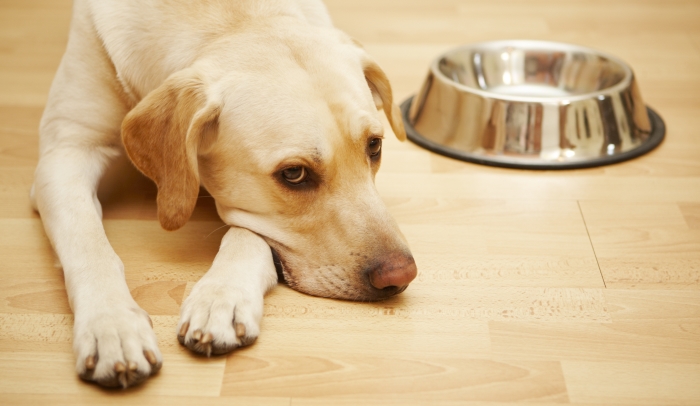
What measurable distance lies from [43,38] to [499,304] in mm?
2988

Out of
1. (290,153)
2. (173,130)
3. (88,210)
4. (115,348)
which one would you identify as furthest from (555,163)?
(115,348)

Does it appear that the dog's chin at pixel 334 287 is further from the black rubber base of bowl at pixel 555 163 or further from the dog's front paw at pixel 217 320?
the black rubber base of bowl at pixel 555 163

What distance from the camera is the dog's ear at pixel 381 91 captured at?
2059mm

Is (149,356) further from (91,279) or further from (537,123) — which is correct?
(537,123)

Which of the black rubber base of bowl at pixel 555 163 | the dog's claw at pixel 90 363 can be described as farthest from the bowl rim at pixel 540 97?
the dog's claw at pixel 90 363

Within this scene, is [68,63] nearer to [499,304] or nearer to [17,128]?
[17,128]

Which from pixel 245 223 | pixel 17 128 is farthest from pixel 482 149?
pixel 17 128

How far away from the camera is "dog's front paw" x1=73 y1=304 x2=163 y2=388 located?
4.76ft

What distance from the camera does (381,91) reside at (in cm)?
216

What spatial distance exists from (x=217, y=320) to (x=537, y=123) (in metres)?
1.48

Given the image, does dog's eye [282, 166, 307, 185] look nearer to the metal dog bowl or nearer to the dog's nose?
the dog's nose

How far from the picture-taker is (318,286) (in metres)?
1.79

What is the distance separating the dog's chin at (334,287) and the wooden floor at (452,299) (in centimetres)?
3

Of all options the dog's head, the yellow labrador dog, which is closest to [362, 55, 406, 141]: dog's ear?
the yellow labrador dog
